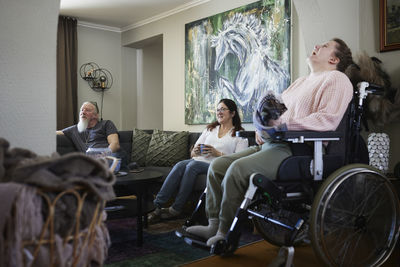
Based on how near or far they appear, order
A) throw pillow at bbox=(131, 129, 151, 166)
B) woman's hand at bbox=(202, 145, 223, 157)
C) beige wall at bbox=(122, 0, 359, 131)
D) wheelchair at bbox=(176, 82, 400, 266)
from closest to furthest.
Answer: wheelchair at bbox=(176, 82, 400, 266), woman's hand at bbox=(202, 145, 223, 157), beige wall at bbox=(122, 0, 359, 131), throw pillow at bbox=(131, 129, 151, 166)

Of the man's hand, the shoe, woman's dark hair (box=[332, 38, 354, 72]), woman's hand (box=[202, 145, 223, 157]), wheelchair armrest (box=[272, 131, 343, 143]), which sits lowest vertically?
the shoe

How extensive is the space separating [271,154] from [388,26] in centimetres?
→ 130

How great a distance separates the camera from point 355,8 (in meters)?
2.45

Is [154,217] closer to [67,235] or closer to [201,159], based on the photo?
[201,159]

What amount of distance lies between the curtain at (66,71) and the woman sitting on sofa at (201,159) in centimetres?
261

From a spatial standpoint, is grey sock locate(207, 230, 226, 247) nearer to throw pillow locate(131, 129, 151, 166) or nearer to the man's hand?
the man's hand

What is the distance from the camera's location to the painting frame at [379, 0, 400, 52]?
223 centimetres

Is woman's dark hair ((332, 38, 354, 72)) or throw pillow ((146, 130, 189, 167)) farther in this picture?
throw pillow ((146, 130, 189, 167))

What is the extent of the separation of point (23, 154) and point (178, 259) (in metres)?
1.21

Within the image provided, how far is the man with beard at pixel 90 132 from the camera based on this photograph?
3.39m

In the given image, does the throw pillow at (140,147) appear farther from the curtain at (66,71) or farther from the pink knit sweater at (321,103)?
the pink knit sweater at (321,103)

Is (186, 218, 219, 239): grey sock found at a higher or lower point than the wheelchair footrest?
higher

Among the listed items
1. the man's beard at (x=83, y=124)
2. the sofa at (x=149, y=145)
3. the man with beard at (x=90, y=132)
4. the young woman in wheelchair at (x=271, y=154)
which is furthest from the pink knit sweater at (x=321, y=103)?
the man's beard at (x=83, y=124)

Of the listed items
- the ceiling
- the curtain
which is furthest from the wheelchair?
the curtain
